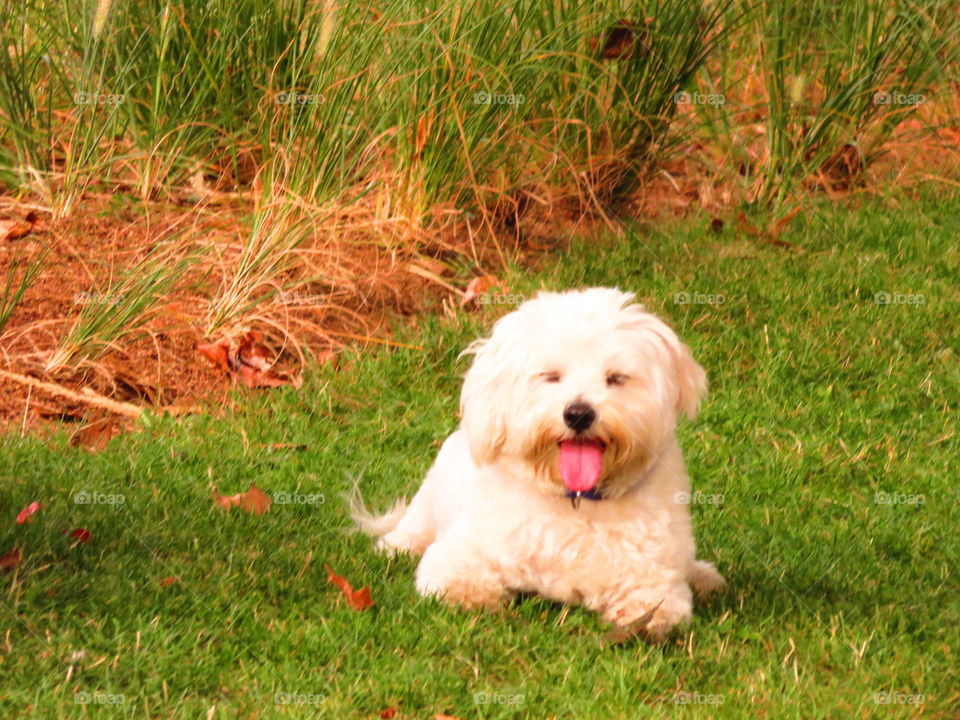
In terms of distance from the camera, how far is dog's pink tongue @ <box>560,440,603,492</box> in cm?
387

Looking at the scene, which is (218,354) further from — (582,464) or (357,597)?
(582,464)

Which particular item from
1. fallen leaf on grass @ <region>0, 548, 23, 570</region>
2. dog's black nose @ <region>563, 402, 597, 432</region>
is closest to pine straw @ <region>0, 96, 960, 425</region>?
fallen leaf on grass @ <region>0, 548, 23, 570</region>

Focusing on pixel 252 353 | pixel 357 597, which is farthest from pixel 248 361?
pixel 357 597

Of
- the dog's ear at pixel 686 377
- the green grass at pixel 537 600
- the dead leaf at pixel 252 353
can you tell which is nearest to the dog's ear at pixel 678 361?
the dog's ear at pixel 686 377

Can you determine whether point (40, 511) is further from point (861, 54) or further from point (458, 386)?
point (861, 54)

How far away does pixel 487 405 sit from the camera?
3.98 metres

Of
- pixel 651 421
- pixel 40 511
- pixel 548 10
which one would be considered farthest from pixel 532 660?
pixel 548 10

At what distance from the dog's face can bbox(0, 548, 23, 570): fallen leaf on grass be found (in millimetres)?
1438

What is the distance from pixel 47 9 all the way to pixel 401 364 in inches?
110

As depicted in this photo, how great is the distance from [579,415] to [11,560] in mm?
1810

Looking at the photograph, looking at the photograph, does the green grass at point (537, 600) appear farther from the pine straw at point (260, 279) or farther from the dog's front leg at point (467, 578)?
the pine straw at point (260, 279)

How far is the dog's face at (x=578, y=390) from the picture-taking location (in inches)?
151

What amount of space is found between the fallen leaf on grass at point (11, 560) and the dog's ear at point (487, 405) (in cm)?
142

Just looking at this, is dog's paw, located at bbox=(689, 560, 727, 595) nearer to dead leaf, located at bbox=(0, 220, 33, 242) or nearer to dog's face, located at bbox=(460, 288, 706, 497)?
dog's face, located at bbox=(460, 288, 706, 497)
